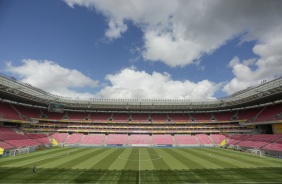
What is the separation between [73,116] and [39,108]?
1245cm

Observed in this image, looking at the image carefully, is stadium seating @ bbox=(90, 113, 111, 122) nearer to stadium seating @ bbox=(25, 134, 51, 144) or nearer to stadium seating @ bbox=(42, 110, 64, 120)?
stadium seating @ bbox=(42, 110, 64, 120)

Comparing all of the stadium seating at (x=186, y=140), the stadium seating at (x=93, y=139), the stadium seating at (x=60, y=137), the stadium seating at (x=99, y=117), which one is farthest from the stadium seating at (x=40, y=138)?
the stadium seating at (x=186, y=140)

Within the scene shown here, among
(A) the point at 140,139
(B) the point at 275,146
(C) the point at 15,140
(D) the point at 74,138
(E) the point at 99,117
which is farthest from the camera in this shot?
(E) the point at 99,117

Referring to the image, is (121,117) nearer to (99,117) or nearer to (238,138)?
(99,117)

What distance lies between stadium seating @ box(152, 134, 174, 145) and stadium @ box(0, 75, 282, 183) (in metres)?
0.33

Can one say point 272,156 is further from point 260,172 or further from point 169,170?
point 169,170

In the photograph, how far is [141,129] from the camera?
68.5 metres

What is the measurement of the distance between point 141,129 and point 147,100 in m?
11.2

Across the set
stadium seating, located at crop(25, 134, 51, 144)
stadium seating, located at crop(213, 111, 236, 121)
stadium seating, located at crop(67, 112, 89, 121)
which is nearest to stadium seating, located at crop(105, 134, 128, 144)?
stadium seating, located at crop(67, 112, 89, 121)

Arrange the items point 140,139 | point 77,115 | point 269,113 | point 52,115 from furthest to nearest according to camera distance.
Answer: point 77,115 < point 52,115 < point 140,139 < point 269,113

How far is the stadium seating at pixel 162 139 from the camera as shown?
6022 centimetres

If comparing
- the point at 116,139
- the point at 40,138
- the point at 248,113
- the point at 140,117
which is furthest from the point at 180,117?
the point at 40,138

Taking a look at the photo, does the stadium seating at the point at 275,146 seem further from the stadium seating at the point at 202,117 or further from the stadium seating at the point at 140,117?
the stadium seating at the point at 140,117

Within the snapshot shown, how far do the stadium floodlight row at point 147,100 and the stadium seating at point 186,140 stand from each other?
10.7 metres
